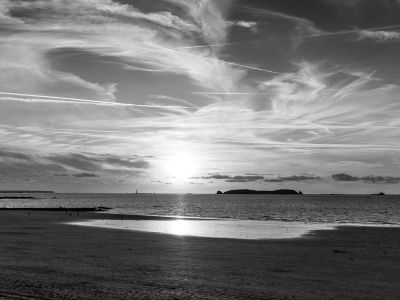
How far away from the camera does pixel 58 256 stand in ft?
95.7

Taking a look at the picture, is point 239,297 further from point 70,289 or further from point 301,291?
point 70,289

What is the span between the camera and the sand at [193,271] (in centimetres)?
1828

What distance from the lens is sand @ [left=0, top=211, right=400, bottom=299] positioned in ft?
60.0

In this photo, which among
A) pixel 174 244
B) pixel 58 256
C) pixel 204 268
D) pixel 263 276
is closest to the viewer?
pixel 263 276

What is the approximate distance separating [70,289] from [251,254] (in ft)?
54.1

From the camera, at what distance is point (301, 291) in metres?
19.0

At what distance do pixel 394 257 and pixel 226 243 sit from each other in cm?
1397

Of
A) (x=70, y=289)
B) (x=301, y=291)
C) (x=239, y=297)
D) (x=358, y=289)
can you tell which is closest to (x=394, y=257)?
(x=358, y=289)

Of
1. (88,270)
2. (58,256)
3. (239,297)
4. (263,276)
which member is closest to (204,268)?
(263,276)

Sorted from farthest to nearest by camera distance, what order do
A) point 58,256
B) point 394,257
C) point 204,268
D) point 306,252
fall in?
1. point 306,252
2. point 394,257
3. point 58,256
4. point 204,268

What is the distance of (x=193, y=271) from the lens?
23875mm

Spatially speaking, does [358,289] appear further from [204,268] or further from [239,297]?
[204,268]

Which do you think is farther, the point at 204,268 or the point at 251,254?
the point at 251,254

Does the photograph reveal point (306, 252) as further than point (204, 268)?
Yes
